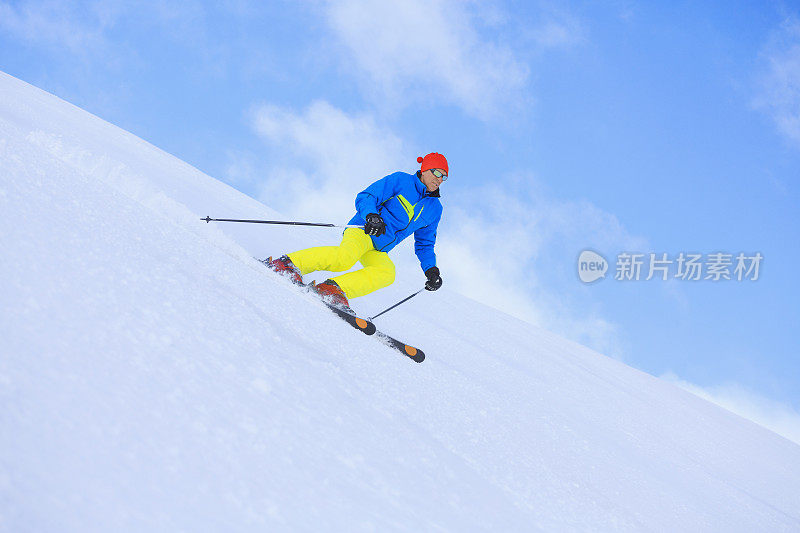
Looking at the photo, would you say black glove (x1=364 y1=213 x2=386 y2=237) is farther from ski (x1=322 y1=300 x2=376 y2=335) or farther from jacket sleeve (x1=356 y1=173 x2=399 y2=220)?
ski (x1=322 y1=300 x2=376 y2=335)

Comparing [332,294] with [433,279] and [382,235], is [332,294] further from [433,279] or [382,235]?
[433,279]

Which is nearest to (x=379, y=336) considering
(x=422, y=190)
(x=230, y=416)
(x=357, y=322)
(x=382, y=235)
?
(x=357, y=322)

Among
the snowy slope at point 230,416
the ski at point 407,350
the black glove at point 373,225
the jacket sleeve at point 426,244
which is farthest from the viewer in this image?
the jacket sleeve at point 426,244

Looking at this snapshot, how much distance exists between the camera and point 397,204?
4.14 m

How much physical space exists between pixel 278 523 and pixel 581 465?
1959 mm

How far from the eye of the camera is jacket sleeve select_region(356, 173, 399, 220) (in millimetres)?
3922

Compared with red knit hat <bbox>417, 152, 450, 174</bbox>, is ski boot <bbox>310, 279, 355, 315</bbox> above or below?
below

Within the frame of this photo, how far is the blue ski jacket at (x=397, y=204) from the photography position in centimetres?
403

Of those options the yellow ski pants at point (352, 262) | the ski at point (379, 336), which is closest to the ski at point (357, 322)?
the ski at point (379, 336)

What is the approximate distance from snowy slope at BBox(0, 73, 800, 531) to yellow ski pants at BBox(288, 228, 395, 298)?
0.58 meters

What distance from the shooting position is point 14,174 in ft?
6.38

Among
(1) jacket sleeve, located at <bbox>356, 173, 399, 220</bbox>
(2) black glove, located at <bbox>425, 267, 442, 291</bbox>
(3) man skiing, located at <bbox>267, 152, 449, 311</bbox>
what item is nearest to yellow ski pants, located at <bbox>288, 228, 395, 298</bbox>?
(3) man skiing, located at <bbox>267, 152, 449, 311</bbox>

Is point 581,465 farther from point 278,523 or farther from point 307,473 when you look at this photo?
point 278,523

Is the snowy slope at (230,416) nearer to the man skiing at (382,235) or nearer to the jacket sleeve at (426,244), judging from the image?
the man skiing at (382,235)
